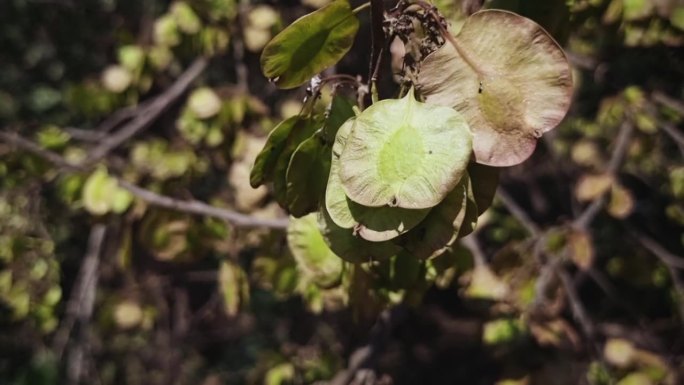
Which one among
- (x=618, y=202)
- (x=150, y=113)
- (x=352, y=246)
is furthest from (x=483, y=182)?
(x=150, y=113)

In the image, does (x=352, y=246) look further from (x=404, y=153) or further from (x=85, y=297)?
(x=85, y=297)

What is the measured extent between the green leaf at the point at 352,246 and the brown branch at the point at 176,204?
1.75 feet

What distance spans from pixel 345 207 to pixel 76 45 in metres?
2.85

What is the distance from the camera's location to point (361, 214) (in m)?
0.66

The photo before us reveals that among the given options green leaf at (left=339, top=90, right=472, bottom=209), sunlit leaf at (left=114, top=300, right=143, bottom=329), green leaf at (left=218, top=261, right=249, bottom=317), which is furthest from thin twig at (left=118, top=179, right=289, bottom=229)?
sunlit leaf at (left=114, top=300, right=143, bottom=329)

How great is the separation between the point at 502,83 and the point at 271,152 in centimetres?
27

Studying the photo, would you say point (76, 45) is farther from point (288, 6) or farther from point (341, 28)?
point (341, 28)

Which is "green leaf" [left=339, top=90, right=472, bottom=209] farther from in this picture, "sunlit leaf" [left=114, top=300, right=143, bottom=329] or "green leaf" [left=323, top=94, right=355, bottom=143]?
"sunlit leaf" [left=114, top=300, right=143, bottom=329]

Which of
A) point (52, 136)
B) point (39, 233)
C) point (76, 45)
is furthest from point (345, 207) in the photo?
point (76, 45)

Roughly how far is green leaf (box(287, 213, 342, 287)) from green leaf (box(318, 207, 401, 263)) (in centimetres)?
17

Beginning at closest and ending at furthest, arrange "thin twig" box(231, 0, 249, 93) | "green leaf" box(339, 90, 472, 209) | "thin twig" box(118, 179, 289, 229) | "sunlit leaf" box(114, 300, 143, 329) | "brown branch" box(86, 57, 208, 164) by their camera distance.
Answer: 1. "green leaf" box(339, 90, 472, 209)
2. "thin twig" box(118, 179, 289, 229)
3. "thin twig" box(231, 0, 249, 93)
4. "brown branch" box(86, 57, 208, 164)
5. "sunlit leaf" box(114, 300, 143, 329)

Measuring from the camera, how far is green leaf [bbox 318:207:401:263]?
72 centimetres

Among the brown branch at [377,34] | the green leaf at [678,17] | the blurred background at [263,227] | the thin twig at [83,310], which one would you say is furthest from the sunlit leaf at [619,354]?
the thin twig at [83,310]

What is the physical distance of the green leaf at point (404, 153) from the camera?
611 mm
